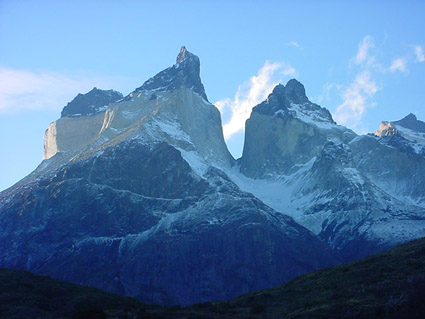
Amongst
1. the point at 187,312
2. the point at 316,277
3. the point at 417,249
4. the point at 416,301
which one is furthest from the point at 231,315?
the point at 417,249

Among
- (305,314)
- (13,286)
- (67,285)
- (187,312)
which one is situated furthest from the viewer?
(67,285)

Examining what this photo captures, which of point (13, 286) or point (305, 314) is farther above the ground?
point (13, 286)

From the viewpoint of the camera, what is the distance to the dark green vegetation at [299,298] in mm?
73206

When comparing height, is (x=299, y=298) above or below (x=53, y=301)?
below

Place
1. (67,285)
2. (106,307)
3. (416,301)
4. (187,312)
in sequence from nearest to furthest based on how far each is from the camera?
(416,301) → (187,312) → (106,307) → (67,285)

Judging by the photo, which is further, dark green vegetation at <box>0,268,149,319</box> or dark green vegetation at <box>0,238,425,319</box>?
dark green vegetation at <box>0,268,149,319</box>

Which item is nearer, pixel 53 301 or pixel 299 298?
pixel 299 298

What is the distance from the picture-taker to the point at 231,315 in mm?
80062

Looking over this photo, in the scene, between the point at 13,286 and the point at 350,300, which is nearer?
the point at 350,300

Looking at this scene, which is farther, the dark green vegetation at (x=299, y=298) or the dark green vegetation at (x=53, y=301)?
the dark green vegetation at (x=53, y=301)

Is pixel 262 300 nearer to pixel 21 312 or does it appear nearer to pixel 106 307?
pixel 106 307

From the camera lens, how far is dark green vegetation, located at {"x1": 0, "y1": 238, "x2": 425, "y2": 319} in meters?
73.2

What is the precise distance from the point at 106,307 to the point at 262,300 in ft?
61.9

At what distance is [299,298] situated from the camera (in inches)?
3521
